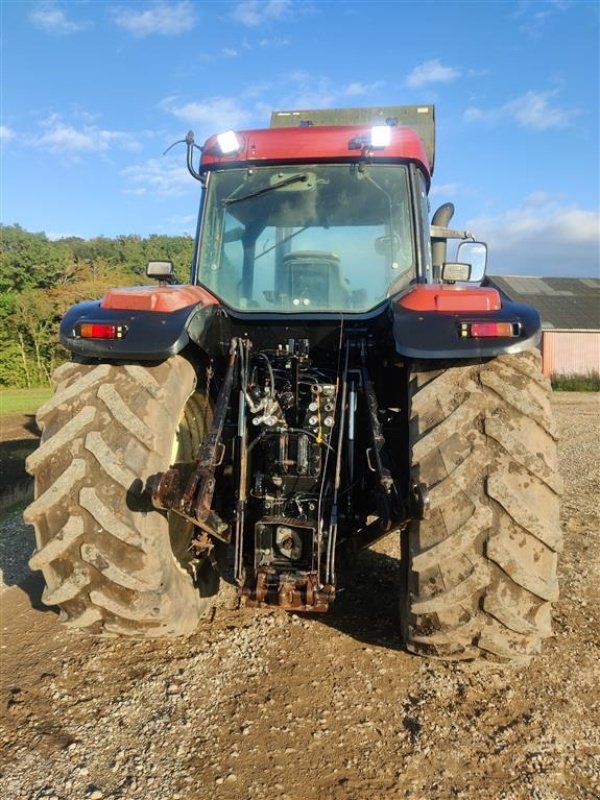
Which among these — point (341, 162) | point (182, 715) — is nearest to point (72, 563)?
point (182, 715)

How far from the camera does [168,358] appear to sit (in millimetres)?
2936

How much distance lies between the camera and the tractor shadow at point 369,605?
3.27m

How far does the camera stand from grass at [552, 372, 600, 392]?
25953mm

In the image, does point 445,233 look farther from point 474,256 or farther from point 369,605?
point 369,605

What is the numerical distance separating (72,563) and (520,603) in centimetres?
178

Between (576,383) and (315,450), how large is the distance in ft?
84.0

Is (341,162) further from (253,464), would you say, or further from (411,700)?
(411,700)

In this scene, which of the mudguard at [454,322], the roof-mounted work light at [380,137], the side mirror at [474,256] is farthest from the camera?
the side mirror at [474,256]

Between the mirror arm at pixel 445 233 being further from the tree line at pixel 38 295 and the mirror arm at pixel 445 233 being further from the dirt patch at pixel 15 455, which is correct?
the tree line at pixel 38 295

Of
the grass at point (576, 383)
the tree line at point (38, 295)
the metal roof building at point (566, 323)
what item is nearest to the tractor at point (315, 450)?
the tree line at point (38, 295)

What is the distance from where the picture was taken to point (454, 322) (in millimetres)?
2834

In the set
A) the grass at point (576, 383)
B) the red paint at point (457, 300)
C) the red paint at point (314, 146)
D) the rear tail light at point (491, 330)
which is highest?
the red paint at point (314, 146)

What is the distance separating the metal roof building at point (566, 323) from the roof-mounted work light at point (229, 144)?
25.0 m

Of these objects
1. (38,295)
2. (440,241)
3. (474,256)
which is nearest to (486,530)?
(474,256)
